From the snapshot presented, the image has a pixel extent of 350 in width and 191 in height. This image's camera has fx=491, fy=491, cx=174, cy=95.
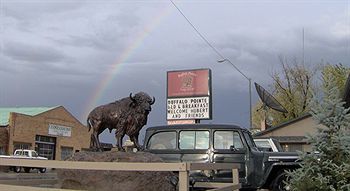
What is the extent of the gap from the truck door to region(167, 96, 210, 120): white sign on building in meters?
19.0

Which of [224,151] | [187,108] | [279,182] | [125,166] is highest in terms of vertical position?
[187,108]

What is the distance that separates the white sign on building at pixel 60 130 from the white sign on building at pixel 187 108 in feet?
82.4

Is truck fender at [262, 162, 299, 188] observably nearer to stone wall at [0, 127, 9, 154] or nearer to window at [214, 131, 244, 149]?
window at [214, 131, 244, 149]

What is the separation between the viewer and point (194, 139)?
38.7 ft

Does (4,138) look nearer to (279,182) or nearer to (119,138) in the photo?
(279,182)

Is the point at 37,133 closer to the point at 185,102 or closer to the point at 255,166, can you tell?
the point at 185,102

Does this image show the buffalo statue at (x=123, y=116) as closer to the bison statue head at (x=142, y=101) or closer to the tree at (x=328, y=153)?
the bison statue head at (x=142, y=101)

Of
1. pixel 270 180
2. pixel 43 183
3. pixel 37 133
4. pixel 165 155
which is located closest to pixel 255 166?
pixel 270 180

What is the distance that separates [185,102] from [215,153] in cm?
2069

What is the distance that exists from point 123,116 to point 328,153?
3.38 meters

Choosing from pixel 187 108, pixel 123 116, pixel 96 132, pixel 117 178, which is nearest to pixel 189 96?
pixel 187 108

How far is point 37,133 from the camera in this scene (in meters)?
50.8

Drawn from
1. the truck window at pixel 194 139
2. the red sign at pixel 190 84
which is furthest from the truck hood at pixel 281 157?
the red sign at pixel 190 84

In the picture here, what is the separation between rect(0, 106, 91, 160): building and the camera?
47.2 metres
